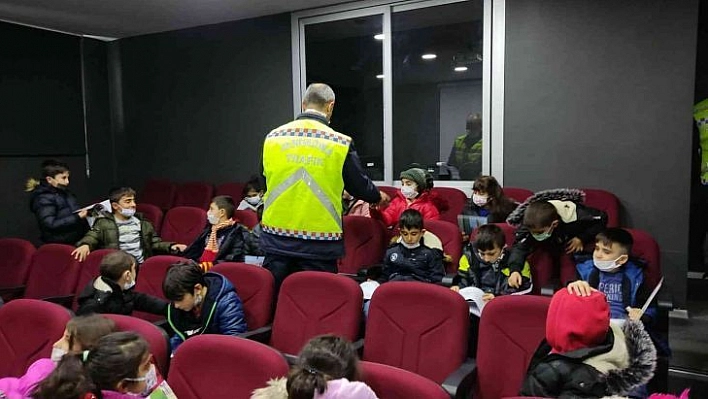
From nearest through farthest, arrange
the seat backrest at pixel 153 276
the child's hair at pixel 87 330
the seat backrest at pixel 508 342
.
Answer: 1. the child's hair at pixel 87 330
2. the seat backrest at pixel 508 342
3. the seat backrest at pixel 153 276

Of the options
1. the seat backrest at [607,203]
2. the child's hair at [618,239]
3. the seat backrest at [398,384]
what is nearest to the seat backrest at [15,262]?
the seat backrest at [398,384]

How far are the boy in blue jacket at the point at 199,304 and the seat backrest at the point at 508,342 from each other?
1.14m

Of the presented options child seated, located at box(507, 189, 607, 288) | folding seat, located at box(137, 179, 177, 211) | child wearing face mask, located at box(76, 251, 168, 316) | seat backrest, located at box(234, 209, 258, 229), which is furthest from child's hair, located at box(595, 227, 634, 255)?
folding seat, located at box(137, 179, 177, 211)

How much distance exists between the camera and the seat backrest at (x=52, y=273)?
11.4 feet

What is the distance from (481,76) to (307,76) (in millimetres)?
1966

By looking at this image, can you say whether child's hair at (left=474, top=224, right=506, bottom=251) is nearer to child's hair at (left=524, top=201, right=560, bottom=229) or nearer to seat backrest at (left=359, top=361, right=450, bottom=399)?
child's hair at (left=524, top=201, right=560, bottom=229)

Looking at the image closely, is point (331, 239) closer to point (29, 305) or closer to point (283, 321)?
point (283, 321)

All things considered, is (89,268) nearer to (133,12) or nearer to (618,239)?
(618,239)

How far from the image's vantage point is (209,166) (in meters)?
6.82

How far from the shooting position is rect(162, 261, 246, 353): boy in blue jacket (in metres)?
2.55

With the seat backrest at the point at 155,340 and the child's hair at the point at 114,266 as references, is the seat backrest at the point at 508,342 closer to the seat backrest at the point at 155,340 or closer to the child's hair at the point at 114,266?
the seat backrest at the point at 155,340

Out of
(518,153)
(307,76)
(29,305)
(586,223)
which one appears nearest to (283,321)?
(29,305)

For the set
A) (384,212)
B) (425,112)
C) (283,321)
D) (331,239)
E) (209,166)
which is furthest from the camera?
(209,166)

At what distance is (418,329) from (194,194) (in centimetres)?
462
